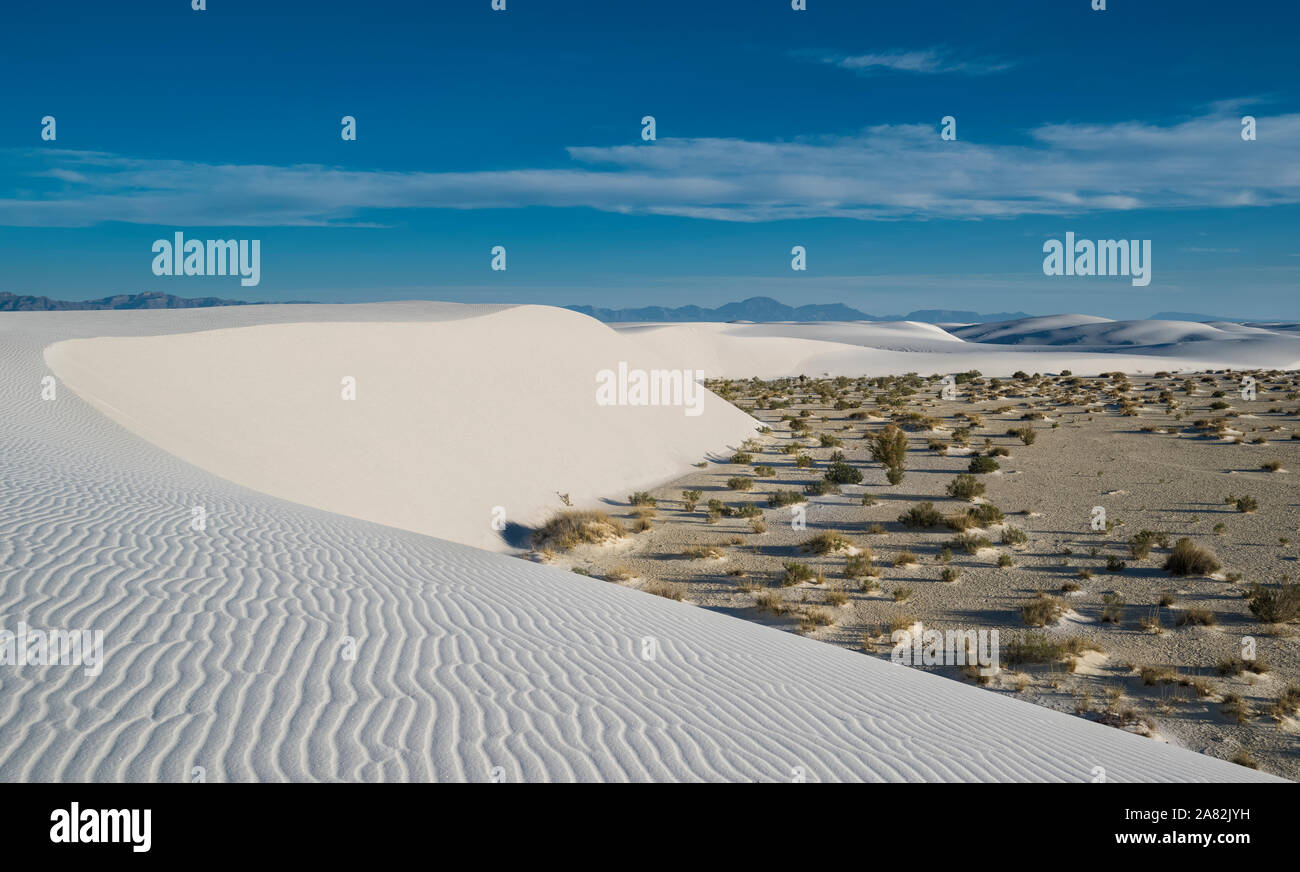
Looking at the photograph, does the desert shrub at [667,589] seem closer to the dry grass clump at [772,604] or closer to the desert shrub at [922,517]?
the dry grass clump at [772,604]

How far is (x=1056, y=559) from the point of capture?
11672 millimetres

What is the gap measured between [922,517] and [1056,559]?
2.42m

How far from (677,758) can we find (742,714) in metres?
1.16

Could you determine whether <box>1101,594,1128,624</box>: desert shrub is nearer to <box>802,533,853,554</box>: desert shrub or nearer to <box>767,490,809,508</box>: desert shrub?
<box>802,533,853,554</box>: desert shrub

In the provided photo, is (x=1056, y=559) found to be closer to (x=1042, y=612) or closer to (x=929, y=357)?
(x=1042, y=612)

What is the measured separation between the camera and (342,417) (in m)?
17.4

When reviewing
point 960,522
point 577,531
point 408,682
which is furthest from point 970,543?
point 408,682

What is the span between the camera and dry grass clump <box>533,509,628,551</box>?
1332cm

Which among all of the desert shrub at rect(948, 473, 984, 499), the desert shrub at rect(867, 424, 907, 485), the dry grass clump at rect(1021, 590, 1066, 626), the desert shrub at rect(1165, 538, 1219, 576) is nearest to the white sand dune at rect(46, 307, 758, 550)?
the desert shrub at rect(867, 424, 907, 485)

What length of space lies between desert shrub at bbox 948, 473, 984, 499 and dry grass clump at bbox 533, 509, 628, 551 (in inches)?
279
